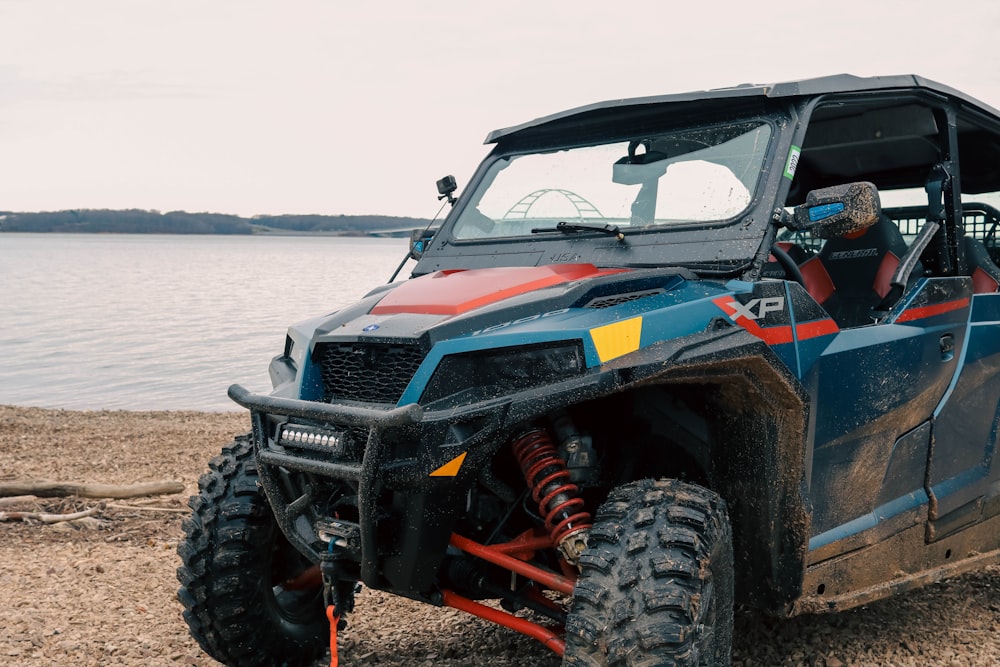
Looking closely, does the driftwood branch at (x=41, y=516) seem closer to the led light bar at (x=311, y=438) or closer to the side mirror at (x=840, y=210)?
the led light bar at (x=311, y=438)

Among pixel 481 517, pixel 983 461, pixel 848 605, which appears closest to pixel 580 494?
pixel 481 517

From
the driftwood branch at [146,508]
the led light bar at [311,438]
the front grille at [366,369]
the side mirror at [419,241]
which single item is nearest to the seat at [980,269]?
the side mirror at [419,241]

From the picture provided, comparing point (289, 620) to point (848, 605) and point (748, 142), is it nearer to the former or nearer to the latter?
point (848, 605)

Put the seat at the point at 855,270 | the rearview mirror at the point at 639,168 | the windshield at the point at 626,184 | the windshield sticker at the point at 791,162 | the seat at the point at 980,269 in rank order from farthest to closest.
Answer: the seat at the point at 855,270, the seat at the point at 980,269, the rearview mirror at the point at 639,168, the windshield at the point at 626,184, the windshield sticker at the point at 791,162

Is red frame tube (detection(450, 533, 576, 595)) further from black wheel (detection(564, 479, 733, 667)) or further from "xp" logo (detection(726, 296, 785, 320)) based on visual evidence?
"xp" logo (detection(726, 296, 785, 320))

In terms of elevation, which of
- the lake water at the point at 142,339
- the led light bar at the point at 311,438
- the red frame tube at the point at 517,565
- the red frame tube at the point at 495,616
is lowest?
the lake water at the point at 142,339

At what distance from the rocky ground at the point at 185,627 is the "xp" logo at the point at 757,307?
1.68 metres

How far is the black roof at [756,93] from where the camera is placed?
12.3ft

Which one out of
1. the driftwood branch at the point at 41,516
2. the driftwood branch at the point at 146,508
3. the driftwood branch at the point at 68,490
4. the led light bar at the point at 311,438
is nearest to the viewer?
the led light bar at the point at 311,438

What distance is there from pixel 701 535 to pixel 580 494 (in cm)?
60

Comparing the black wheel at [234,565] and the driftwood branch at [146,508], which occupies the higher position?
the black wheel at [234,565]

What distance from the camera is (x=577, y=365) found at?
2.90 metres

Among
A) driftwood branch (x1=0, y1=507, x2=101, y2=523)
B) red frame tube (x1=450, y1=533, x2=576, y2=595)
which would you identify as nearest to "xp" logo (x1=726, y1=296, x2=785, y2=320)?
red frame tube (x1=450, y1=533, x2=576, y2=595)

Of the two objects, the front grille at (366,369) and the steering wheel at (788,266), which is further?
the steering wheel at (788,266)
